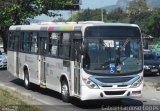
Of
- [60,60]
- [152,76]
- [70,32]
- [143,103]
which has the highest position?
[70,32]

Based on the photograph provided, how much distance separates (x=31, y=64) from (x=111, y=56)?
6619mm

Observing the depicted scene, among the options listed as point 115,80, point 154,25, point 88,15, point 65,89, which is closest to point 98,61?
point 115,80

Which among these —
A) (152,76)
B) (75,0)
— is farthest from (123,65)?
(75,0)

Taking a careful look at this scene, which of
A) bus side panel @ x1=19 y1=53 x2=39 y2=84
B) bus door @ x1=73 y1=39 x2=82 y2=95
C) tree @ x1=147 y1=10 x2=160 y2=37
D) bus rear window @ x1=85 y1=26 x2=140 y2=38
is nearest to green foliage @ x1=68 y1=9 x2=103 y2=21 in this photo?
tree @ x1=147 y1=10 x2=160 y2=37

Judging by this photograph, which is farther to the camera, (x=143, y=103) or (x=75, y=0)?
(x=75, y=0)

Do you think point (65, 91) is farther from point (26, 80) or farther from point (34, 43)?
point (26, 80)

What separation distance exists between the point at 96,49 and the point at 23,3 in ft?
103

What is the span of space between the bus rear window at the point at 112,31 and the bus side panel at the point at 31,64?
212 inches

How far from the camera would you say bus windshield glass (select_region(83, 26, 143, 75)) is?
15.1 metres

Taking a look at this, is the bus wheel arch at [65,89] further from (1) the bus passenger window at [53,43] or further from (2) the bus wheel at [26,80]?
(2) the bus wheel at [26,80]

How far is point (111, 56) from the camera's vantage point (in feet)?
50.1

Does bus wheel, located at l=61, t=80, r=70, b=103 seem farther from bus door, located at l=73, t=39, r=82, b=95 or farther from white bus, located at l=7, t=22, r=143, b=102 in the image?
bus door, located at l=73, t=39, r=82, b=95

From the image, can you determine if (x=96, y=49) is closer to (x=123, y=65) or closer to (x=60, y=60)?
(x=123, y=65)

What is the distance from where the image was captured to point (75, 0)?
53.2m
